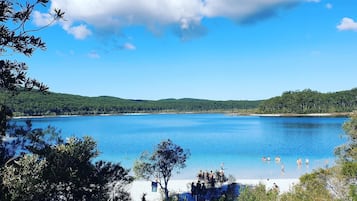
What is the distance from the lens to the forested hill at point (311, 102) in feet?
491

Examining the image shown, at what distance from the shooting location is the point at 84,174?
12.1m

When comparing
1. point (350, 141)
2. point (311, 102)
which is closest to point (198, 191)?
point (350, 141)

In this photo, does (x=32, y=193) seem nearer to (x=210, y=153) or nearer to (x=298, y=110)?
(x=210, y=153)

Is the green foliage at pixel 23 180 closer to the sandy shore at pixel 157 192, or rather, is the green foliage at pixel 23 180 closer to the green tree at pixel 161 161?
the green tree at pixel 161 161

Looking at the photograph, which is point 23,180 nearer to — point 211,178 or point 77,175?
point 77,175

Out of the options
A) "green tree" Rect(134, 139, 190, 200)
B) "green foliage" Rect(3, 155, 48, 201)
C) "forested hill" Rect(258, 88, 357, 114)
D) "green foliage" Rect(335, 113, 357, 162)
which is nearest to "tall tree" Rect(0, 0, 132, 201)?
"green foliage" Rect(3, 155, 48, 201)

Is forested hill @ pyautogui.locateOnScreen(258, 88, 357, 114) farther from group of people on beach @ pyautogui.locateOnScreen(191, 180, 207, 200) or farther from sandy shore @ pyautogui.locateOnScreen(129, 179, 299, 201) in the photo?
group of people on beach @ pyautogui.locateOnScreen(191, 180, 207, 200)

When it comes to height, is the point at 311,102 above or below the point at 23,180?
above

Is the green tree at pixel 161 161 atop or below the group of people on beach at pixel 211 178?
atop

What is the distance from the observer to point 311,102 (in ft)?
518

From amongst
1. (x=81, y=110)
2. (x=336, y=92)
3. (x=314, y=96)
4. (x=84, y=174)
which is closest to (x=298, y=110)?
(x=314, y=96)

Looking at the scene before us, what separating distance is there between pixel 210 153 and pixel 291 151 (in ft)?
36.5

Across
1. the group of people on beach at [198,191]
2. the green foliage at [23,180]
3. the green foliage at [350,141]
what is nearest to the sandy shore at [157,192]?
the group of people on beach at [198,191]

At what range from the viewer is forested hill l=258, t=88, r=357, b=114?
491ft
